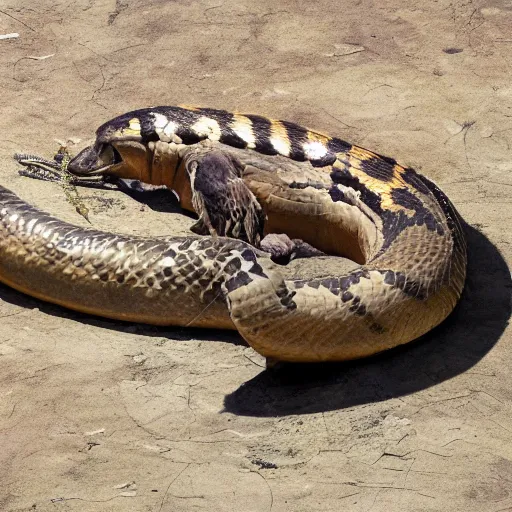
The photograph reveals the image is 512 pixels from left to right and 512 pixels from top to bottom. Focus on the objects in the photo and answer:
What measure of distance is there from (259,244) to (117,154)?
4.31ft

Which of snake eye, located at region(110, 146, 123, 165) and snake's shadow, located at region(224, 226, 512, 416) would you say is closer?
snake's shadow, located at region(224, 226, 512, 416)

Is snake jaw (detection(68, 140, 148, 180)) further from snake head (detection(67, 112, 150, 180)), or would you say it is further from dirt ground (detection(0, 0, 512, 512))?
dirt ground (detection(0, 0, 512, 512))

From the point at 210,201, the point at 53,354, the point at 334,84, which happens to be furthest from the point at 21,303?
the point at 334,84

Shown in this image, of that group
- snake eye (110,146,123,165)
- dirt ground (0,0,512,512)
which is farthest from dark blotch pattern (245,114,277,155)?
snake eye (110,146,123,165)

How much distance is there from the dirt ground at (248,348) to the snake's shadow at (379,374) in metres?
0.01

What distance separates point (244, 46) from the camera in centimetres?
933

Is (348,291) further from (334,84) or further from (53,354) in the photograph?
(334,84)

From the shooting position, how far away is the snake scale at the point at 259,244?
547cm

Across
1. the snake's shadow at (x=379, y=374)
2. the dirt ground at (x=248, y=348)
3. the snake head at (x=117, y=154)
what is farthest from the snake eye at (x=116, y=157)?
the snake's shadow at (x=379, y=374)

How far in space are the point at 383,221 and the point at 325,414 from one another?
1.65 metres

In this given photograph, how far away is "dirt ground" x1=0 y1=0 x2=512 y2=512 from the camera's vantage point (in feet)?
15.8

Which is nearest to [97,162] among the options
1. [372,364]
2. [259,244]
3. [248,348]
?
[259,244]

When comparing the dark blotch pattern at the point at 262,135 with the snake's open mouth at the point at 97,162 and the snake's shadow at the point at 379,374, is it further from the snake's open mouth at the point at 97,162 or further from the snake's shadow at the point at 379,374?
the snake's shadow at the point at 379,374

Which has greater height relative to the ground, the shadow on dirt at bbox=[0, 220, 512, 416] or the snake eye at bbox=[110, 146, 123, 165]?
the snake eye at bbox=[110, 146, 123, 165]
